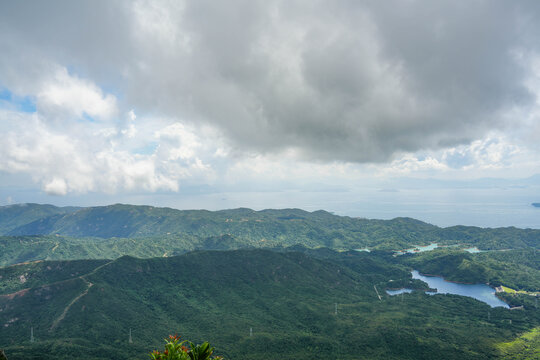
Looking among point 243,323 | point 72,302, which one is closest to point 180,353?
point 243,323

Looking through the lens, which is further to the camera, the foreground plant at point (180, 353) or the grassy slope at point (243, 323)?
the grassy slope at point (243, 323)

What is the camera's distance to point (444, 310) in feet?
601

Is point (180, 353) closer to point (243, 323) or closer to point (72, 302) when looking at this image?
point (243, 323)

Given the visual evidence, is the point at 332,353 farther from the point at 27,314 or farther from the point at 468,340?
the point at 27,314

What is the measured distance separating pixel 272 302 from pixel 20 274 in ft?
526

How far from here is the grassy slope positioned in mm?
127500

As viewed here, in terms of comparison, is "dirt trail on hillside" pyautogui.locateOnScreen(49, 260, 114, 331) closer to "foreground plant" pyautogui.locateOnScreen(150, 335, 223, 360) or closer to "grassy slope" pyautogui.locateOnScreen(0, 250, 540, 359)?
"grassy slope" pyautogui.locateOnScreen(0, 250, 540, 359)

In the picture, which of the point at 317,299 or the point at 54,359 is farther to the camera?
the point at 317,299

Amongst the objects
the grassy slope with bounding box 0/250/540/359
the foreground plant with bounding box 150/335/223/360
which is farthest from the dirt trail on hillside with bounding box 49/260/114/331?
the foreground plant with bounding box 150/335/223/360

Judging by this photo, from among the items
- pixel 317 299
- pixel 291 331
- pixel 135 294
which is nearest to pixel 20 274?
pixel 135 294

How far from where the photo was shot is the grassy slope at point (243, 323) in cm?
12750

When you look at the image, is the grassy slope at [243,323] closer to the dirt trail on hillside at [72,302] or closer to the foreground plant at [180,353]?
the dirt trail on hillside at [72,302]

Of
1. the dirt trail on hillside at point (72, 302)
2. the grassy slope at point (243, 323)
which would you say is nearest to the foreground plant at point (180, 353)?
the grassy slope at point (243, 323)

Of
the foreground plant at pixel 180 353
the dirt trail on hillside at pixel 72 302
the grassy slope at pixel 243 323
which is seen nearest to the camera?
the foreground plant at pixel 180 353
